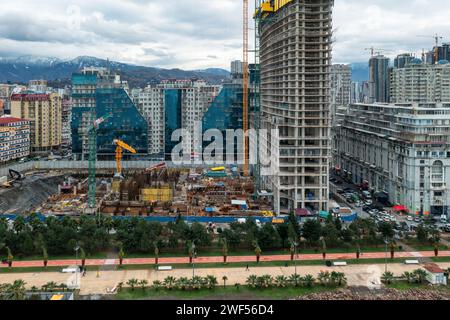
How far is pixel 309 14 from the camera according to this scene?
806 inches

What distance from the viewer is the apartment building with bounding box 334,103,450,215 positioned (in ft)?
67.0

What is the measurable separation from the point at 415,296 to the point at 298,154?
990 centimetres

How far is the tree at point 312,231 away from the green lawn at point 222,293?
3820mm

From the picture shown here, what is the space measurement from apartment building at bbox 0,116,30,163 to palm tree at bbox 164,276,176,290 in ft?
81.6

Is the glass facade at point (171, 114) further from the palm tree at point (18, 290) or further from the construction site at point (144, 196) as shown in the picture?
the palm tree at point (18, 290)

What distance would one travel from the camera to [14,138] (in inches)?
1363

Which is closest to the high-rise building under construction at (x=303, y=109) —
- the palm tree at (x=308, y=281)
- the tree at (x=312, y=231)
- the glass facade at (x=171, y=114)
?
the tree at (x=312, y=231)

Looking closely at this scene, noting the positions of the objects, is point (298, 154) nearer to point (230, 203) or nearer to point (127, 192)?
point (230, 203)

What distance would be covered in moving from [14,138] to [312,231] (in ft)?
85.5

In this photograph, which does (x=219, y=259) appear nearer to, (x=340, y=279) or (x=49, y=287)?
(x=340, y=279)

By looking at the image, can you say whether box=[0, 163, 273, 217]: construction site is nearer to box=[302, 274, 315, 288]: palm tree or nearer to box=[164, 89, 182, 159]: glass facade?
box=[164, 89, 182, 159]: glass facade

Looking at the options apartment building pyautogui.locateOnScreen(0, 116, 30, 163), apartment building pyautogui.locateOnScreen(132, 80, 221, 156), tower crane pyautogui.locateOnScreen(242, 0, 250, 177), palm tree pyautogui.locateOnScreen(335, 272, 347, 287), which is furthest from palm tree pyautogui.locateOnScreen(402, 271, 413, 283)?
apartment building pyautogui.locateOnScreen(0, 116, 30, 163)

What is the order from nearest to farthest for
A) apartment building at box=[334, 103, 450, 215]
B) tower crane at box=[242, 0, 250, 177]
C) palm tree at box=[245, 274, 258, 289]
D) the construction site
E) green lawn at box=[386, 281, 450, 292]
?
palm tree at box=[245, 274, 258, 289]
green lawn at box=[386, 281, 450, 292]
apartment building at box=[334, 103, 450, 215]
the construction site
tower crane at box=[242, 0, 250, 177]
